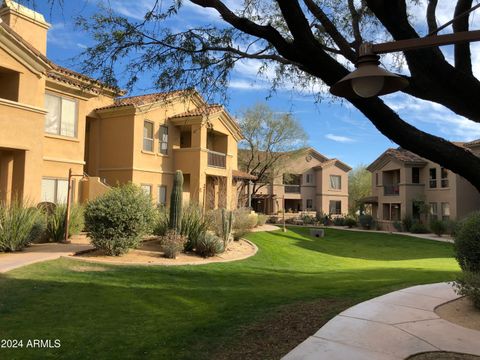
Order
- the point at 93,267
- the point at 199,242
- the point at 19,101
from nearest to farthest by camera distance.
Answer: the point at 93,267 → the point at 199,242 → the point at 19,101

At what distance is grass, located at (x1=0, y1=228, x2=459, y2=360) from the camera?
5.45m

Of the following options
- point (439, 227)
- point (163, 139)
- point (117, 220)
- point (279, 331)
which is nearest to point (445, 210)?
point (439, 227)

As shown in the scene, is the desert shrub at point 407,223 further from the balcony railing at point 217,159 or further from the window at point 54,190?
the window at point 54,190

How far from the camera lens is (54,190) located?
19.0 metres

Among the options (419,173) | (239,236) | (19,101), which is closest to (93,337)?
(19,101)

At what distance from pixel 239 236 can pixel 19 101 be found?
10.7 metres

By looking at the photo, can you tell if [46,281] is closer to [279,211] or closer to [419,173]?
[419,173]

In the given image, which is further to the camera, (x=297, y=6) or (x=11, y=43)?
Answer: (x=11, y=43)

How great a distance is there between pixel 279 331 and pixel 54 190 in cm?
1562

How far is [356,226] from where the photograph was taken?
44.4 metres

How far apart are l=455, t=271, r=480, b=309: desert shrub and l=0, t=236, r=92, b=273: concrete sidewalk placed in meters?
8.93

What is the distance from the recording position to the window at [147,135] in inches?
972

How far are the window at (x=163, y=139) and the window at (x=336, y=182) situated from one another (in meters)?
38.4

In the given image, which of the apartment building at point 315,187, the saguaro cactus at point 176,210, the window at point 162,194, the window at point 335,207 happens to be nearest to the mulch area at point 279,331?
the saguaro cactus at point 176,210
